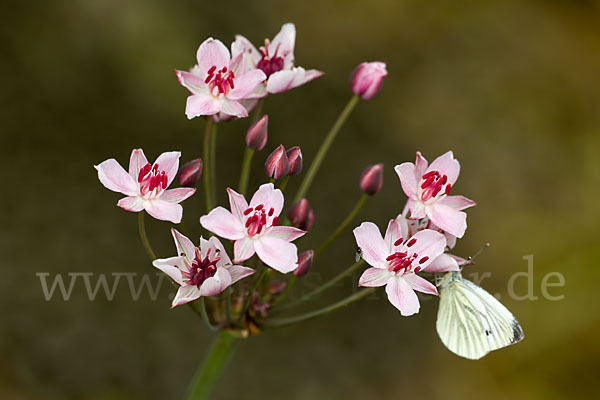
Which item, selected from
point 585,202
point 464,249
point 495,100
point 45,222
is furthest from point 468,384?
point 45,222

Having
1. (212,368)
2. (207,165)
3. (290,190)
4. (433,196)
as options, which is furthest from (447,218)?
(290,190)

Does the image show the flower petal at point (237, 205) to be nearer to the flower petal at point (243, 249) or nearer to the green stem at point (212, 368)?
the flower petal at point (243, 249)

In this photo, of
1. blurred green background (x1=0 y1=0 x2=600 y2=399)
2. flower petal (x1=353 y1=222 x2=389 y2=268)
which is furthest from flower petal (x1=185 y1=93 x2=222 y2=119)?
blurred green background (x1=0 y1=0 x2=600 y2=399)

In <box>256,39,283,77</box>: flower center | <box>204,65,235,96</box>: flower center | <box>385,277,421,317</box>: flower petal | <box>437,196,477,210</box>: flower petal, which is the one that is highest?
<box>256,39,283,77</box>: flower center

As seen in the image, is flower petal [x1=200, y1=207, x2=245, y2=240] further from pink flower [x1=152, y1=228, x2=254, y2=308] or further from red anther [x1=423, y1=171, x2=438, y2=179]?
red anther [x1=423, y1=171, x2=438, y2=179]

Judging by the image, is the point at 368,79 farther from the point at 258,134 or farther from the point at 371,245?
the point at 371,245

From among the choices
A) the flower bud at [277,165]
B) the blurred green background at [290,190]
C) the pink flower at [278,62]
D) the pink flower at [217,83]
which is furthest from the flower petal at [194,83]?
the blurred green background at [290,190]

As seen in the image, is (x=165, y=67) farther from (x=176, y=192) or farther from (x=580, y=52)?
(x=580, y=52)

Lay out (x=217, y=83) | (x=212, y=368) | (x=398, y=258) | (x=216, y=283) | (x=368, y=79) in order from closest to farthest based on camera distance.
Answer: (x=216, y=283), (x=398, y=258), (x=217, y=83), (x=212, y=368), (x=368, y=79)
